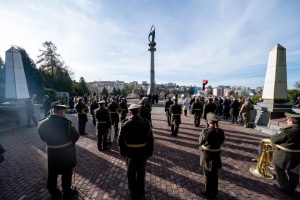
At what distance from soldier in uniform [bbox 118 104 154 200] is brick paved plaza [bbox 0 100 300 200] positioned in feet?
1.70

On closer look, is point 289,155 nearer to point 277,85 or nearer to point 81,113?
point 277,85

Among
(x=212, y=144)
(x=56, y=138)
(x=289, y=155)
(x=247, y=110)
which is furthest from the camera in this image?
(x=247, y=110)

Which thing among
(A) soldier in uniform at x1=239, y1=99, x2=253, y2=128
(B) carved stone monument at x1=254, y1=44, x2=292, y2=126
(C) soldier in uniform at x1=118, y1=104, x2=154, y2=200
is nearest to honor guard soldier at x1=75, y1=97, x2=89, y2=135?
(C) soldier in uniform at x1=118, y1=104, x2=154, y2=200

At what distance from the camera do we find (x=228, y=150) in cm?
705

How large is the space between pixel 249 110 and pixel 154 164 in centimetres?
847

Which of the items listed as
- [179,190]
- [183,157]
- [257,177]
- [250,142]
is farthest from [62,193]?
[250,142]

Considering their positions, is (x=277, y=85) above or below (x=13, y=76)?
below

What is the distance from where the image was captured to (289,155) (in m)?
3.96

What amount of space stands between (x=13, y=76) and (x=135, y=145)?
34.7 ft

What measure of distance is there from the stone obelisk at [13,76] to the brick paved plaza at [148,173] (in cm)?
367

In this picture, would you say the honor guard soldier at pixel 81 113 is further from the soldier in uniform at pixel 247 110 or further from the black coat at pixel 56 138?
the soldier in uniform at pixel 247 110

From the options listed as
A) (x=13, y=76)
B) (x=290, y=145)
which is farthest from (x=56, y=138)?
(x=13, y=76)

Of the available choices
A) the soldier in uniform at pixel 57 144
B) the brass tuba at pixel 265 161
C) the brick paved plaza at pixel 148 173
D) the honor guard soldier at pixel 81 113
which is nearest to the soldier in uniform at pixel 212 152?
the brick paved plaza at pixel 148 173

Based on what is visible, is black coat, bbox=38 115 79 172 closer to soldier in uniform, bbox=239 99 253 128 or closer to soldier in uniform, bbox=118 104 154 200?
soldier in uniform, bbox=118 104 154 200
